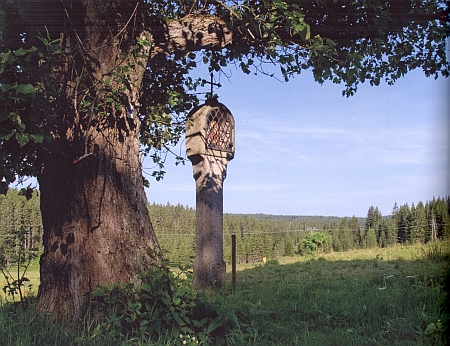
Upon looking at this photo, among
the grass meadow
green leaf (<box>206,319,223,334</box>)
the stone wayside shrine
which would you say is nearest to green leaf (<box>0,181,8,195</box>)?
the grass meadow

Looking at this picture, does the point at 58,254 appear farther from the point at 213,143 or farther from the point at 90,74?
the point at 213,143

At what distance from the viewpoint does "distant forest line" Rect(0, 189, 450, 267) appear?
4.61 meters

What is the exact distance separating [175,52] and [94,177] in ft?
6.13

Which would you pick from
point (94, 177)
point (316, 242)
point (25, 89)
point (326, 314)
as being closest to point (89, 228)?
point (94, 177)

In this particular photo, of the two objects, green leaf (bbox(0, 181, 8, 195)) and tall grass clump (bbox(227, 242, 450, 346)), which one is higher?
green leaf (bbox(0, 181, 8, 195))

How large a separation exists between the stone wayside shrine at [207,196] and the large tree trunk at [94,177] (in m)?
1.71

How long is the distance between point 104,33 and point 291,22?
6.22ft

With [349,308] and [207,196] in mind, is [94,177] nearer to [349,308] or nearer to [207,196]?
[207,196]

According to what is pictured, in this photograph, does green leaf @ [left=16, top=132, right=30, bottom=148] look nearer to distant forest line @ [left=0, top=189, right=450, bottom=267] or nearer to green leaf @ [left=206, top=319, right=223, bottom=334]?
distant forest line @ [left=0, top=189, right=450, bottom=267]

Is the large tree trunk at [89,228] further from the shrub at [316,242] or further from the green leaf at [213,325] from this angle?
the shrub at [316,242]

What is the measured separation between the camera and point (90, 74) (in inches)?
171

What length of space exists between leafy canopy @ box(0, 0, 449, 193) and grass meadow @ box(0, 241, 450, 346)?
134 cm

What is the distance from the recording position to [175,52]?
16.9 ft

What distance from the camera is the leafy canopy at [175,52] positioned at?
139 inches
